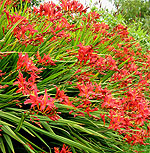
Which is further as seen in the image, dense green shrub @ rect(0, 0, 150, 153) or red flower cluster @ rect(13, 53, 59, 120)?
dense green shrub @ rect(0, 0, 150, 153)

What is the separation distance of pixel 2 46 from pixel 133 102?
127 cm

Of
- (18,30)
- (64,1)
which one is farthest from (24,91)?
(64,1)

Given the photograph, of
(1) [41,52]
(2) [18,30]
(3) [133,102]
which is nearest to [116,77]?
(3) [133,102]

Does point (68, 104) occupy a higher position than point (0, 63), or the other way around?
point (0, 63)

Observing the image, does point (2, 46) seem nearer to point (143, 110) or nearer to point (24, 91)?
point (24, 91)

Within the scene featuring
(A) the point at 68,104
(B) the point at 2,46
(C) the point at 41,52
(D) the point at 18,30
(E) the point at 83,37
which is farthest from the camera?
(E) the point at 83,37

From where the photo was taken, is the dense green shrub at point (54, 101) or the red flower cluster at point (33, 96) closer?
the red flower cluster at point (33, 96)

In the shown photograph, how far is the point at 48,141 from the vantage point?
6.36 ft

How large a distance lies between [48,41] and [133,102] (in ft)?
3.80

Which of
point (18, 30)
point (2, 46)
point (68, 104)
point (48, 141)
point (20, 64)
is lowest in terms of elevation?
point (48, 141)

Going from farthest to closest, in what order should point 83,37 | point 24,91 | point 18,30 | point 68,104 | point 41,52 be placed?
point 83,37 → point 41,52 → point 18,30 → point 68,104 → point 24,91

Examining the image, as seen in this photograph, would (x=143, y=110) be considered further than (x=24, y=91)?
Yes

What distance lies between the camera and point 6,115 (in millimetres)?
1541

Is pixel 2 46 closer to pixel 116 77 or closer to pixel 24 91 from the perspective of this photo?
pixel 24 91
